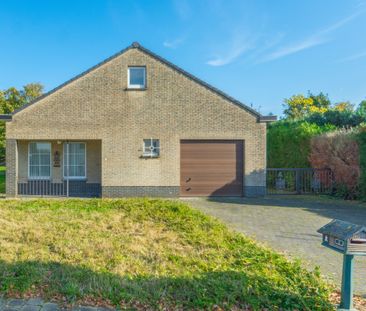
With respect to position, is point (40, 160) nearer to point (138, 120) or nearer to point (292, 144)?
point (138, 120)

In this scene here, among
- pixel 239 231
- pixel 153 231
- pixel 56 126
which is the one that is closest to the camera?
pixel 153 231

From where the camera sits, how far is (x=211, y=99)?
13.3m

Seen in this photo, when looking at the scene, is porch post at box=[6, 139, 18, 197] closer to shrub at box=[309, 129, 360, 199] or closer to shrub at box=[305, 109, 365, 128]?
shrub at box=[309, 129, 360, 199]

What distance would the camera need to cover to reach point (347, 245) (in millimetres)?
3527

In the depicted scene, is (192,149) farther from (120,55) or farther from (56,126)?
(56,126)

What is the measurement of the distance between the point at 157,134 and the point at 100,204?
4.05m

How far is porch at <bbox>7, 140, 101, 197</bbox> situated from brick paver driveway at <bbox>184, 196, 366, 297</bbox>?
4.99 meters

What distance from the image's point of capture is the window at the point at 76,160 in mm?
14375

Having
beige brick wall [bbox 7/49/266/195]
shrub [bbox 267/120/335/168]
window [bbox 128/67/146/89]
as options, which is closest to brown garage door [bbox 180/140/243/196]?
beige brick wall [bbox 7/49/266/195]

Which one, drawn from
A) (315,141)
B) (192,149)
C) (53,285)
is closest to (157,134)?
(192,149)

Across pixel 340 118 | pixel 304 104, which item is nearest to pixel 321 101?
pixel 304 104

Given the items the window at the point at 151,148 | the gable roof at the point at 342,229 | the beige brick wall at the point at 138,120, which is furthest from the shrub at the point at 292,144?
the gable roof at the point at 342,229

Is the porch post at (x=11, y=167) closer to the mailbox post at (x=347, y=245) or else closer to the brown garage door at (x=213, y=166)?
the brown garage door at (x=213, y=166)

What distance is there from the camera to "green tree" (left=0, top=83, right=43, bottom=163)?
2878cm
